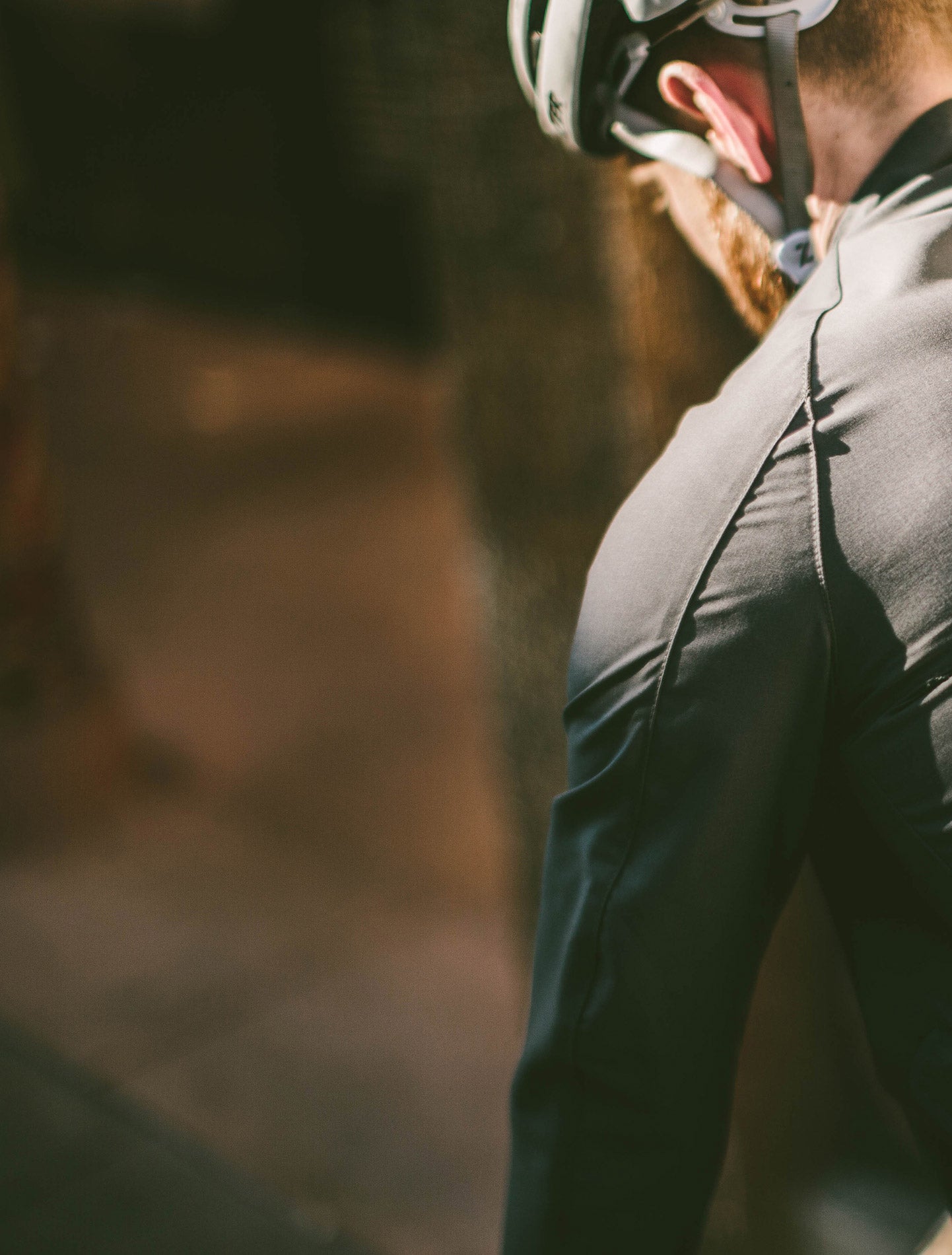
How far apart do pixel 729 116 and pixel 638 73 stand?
0.43 ft

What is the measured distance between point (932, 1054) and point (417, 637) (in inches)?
255

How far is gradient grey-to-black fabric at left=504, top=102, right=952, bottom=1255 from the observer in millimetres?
1083

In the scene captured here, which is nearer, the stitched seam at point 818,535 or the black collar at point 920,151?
the stitched seam at point 818,535

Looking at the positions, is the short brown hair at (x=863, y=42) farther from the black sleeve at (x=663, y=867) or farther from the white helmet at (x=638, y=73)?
the black sleeve at (x=663, y=867)

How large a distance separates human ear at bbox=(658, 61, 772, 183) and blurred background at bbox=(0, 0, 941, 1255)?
81 cm

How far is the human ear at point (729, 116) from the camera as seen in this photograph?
1.25m

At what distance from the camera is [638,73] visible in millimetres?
1314

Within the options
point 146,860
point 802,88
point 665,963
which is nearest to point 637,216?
point 802,88

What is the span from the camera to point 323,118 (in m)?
8.80

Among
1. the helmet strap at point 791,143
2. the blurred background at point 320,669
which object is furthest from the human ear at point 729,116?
the blurred background at point 320,669

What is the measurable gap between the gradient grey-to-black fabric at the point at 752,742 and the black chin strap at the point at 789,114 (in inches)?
2.5

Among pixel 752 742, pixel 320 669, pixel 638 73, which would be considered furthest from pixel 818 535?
pixel 320 669

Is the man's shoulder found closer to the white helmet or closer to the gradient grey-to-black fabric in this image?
the gradient grey-to-black fabric

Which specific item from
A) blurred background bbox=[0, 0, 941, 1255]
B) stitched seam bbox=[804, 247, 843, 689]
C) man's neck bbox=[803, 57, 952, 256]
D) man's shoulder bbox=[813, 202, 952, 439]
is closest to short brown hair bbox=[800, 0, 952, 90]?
man's neck bbox=[803, 57, 952, 256]
